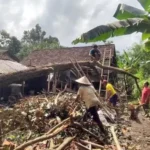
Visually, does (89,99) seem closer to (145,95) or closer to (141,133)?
(141,133)

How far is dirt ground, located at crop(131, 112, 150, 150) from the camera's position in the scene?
7268 millimetres

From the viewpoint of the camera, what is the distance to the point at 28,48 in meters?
48.8

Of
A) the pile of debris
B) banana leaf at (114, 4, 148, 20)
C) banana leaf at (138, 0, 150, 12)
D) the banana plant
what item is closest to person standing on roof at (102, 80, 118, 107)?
the pile of debris

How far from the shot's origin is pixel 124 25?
759 cm

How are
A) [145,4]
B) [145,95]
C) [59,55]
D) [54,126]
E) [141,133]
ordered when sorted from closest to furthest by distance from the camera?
1. [54,126]
2. [145,4]
3. [141,133]
4. [145,95]
5. [59,55]

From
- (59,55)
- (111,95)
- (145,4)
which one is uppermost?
(145,4)

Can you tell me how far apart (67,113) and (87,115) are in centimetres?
53

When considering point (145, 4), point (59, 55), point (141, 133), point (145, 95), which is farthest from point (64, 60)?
point (145, 4)

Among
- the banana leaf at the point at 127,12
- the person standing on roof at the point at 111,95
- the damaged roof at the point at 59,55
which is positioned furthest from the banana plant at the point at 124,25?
the damaged roof at the point at 59,55

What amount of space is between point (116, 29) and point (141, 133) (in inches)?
120

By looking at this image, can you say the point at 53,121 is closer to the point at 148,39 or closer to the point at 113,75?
the point at 148,39

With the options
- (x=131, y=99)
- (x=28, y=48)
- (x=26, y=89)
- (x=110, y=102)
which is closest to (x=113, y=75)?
(x=131, y=99)

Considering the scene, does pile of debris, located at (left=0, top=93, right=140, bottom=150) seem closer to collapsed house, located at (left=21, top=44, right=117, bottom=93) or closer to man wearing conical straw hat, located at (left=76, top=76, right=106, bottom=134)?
man wearing conical straw hat, located at (left=76, top=76, right=106, bottom=134)

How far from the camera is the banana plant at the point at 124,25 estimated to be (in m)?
7.36
